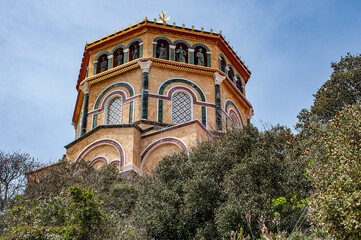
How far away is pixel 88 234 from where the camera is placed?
37.8ft

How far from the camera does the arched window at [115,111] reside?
25.7 m

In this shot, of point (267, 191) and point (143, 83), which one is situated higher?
point (143, 83)

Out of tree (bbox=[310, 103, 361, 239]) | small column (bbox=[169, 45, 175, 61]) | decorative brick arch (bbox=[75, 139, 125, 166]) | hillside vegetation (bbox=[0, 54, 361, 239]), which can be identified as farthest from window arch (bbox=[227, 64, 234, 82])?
tree (bbox=[310, 103, 361, 239])

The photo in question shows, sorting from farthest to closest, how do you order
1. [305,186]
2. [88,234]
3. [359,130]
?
[305,186], [88,234], [359,130]

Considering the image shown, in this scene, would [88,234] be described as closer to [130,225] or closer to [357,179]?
[130,225]

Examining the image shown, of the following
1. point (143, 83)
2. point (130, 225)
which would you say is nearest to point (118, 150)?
point (143, 83)

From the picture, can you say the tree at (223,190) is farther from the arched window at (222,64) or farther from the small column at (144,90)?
the arched window at (222,64)

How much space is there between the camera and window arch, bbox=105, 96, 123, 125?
25.7m

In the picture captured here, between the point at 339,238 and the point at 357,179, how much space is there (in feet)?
3.76

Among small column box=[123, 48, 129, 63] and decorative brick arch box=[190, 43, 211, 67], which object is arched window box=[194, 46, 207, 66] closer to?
decorative brick arch box=[190, 43, 211, 67]

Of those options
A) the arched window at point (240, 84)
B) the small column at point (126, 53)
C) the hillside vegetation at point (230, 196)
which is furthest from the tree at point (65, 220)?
the arched window at point (240, 84)

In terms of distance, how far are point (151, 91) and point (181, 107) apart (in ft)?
5.61

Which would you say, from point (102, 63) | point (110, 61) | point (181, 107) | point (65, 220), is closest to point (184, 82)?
point (181, 107)

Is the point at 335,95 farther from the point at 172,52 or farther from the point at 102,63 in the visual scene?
the point at 102,63
